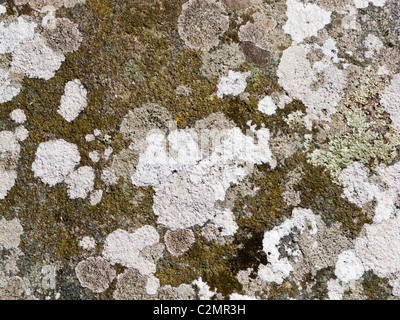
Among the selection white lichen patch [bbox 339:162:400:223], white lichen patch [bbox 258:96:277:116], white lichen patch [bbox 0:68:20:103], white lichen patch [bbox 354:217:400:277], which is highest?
white lichen patch [bbox 0:68:20:103]

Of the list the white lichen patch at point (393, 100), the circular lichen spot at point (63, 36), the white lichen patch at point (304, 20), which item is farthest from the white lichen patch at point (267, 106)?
the circular lichen spot at point (63, 36)

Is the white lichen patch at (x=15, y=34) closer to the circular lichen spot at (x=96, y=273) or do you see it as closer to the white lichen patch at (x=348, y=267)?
the circular lichen spot at (x=96, y=273)

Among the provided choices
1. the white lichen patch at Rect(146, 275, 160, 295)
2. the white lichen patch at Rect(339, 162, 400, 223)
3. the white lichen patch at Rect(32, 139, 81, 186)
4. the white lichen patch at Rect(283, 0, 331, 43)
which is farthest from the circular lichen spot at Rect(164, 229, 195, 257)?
the white lichen patch at Rect(283, 0, 331, 43)

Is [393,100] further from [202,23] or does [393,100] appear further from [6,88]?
[6,88]

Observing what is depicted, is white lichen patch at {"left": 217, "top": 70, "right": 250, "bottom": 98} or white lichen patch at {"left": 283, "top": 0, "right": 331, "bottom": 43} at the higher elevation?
white lichen patch at {"left": 283, "top": 0, "right": 331, "bottom": 43}

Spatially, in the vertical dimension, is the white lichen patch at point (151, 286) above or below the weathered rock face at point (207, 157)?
below

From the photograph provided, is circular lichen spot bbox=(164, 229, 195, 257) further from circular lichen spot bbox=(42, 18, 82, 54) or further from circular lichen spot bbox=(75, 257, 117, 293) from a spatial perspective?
circular lichen spot bbox=(42, 18, 82, 54)

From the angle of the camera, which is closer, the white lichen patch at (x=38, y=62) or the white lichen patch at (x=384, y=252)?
the white lichen patch at (x=384, y=252)
